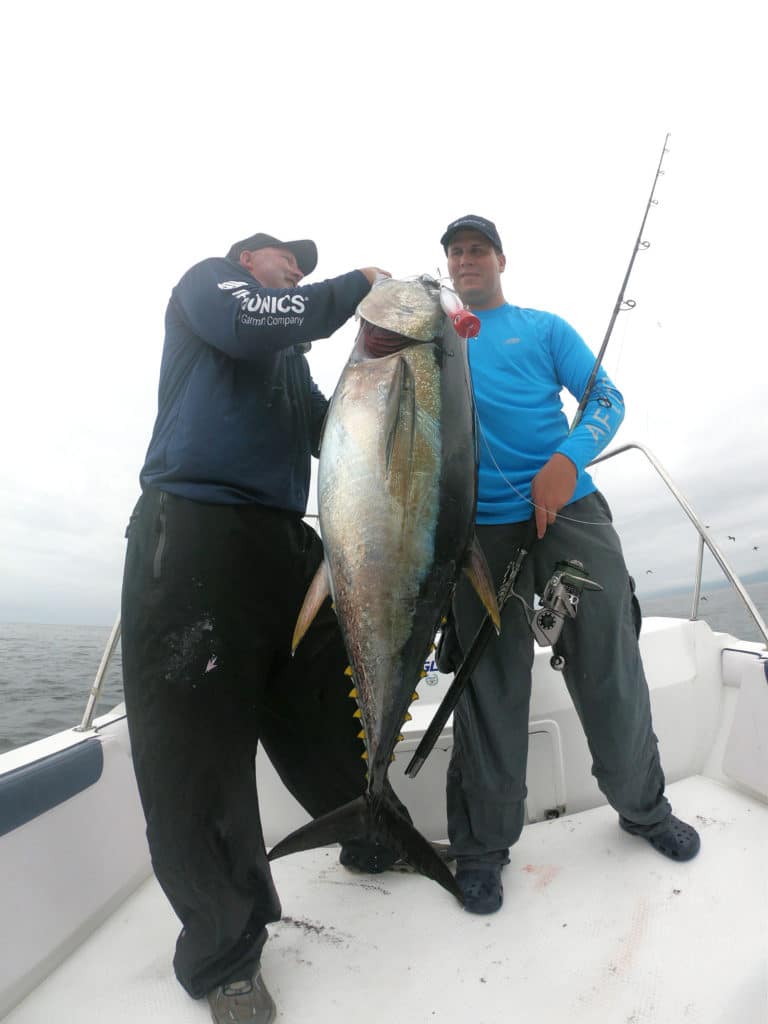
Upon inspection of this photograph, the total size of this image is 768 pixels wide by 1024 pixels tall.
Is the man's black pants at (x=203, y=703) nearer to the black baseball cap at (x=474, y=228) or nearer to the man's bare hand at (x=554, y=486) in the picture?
the man's bare hand at (x=554, y=486)

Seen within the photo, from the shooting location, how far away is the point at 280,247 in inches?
86.7

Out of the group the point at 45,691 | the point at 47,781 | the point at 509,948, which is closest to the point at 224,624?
the point at 47,781

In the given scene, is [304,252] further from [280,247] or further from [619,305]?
[619,305]

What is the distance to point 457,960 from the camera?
1823 mm

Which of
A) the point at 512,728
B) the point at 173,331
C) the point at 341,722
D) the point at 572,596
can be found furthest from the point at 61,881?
the point at 572,596

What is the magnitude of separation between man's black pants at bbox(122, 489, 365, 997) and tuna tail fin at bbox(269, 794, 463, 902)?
16 cm

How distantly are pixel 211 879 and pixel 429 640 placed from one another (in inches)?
35.1

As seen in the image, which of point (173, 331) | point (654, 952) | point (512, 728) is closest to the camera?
point (654, 952)

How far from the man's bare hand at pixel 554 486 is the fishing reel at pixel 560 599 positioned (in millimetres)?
212

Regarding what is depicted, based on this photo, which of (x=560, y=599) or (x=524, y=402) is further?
(x=524, y=402)

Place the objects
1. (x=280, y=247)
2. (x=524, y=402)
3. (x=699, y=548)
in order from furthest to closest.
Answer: (x=699, y=548) → (x=524, y=402) → (x=280, y=247)

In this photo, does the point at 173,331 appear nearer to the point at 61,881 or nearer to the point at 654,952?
the point at 61,881

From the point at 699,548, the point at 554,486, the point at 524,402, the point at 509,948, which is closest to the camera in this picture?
the point at 509,948

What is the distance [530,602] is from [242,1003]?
1530 mm
